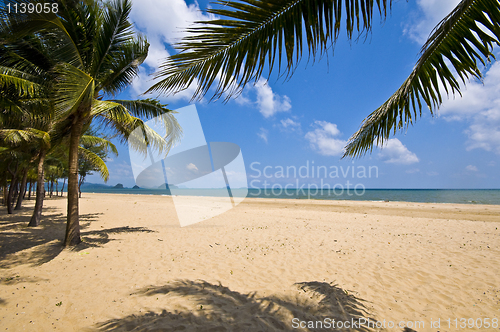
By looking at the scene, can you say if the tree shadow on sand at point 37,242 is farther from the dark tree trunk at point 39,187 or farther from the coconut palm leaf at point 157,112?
the coconut palm leaf at point 157,112

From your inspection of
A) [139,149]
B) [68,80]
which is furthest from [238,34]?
[139,149]

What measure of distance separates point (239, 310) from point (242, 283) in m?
0.98

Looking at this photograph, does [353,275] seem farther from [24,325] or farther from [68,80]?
[68,80]

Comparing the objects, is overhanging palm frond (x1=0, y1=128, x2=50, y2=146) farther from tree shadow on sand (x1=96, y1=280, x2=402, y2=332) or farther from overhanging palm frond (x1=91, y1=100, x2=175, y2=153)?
tree shadow on sand (x1=96, y1=280, x2=402, y2=332)

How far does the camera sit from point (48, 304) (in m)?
3.60

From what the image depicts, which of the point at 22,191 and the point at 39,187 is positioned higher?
the point at 39,187

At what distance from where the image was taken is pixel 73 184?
19.8ft

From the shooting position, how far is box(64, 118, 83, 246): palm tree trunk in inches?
238

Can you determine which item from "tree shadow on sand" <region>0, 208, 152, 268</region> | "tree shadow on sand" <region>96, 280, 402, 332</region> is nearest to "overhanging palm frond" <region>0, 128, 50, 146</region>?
"tree shadow on sand" <region>0, 208, 152, 268</region>

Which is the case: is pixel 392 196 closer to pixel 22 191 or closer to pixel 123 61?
pixel 123 61

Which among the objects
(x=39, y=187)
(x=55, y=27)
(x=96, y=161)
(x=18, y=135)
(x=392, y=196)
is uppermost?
(x=55, y=27)

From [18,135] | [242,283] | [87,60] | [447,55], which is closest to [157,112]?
[87,60]

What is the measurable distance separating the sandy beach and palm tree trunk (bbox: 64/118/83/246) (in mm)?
387

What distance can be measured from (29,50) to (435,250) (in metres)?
12.5
